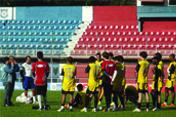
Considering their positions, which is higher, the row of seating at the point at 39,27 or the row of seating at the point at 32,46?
the row of seating at the point at 39,27

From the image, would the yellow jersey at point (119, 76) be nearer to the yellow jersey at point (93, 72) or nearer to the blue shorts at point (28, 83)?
the yellow jersey at point (93, 72)

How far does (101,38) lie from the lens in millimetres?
41125

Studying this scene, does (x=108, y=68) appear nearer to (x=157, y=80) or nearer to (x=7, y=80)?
(x=157, y=80)

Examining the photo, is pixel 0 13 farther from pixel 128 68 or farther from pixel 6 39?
pixel 128 68

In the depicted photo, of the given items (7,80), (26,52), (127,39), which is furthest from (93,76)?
(127,39)

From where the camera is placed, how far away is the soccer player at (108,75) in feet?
52.6

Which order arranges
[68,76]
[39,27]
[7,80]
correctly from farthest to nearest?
[39,27] < [7,80] < [68,76]

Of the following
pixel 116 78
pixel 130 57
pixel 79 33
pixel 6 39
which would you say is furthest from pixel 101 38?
pixel 116 78

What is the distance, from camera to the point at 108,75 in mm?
16047

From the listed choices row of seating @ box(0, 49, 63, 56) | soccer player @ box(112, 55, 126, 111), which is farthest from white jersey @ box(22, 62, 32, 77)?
row of seating @ box(0, 49, 63, 56)

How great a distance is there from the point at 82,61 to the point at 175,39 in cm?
822

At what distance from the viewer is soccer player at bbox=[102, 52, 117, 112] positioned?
16.0 meters

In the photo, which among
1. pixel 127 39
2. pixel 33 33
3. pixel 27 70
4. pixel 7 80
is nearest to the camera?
pixel 7 80

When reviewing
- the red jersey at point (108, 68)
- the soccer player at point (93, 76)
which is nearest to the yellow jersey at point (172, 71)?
the red jersey at point (108, 68)
